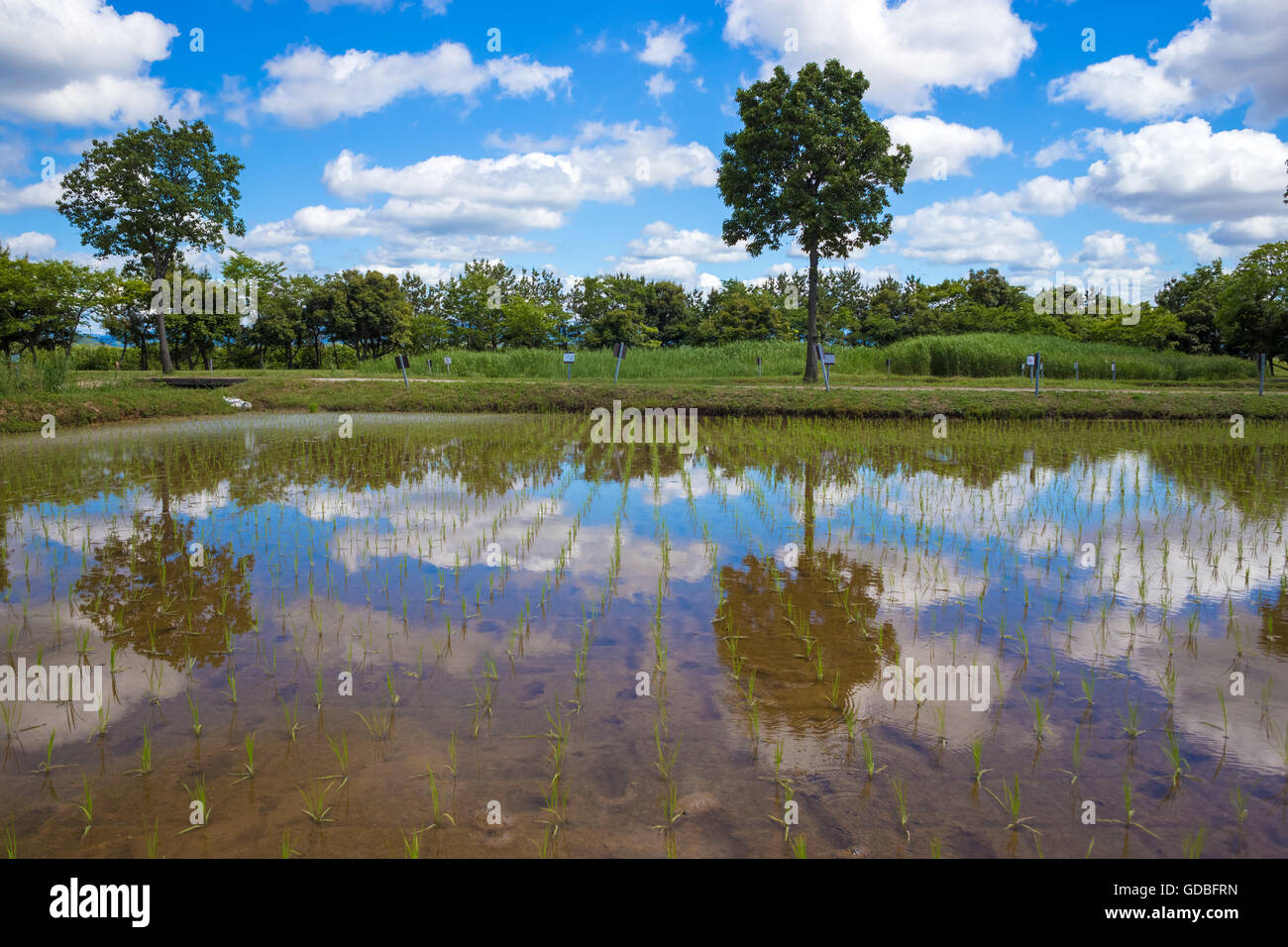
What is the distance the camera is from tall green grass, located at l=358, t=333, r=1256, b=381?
32094 mm

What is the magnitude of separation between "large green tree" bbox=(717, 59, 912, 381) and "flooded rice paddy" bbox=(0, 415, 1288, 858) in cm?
1896

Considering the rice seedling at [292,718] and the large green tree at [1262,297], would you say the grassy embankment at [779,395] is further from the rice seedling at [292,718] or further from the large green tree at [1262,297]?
the rice seedling at [292,718]

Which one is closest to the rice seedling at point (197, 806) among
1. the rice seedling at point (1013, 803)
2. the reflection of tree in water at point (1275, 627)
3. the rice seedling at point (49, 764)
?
the rice seedling at point (49, 764)

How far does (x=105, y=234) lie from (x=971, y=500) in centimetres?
4196

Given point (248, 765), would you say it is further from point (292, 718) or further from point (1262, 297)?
point (1262, 297)

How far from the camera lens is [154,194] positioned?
35531 millimetres

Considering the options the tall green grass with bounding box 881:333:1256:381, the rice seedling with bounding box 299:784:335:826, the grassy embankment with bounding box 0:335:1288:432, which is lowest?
the rice seedling with bounding box 299:784:335:826

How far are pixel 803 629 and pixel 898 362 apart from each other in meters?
31.1

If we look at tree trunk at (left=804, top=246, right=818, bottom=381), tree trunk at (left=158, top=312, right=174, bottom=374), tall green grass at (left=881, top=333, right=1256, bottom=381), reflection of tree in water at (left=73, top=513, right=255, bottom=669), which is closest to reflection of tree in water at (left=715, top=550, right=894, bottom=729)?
reflection of tree in water at (left=73, top=513, right=255, bottom=669)

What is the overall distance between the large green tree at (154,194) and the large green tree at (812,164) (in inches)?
1111

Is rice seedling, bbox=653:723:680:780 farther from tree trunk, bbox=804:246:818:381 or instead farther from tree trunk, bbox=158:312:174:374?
tree trunk, bbox=158:312:174:374

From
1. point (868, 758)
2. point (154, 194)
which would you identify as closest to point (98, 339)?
point (154, 194)

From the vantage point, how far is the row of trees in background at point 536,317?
38.7 meters
